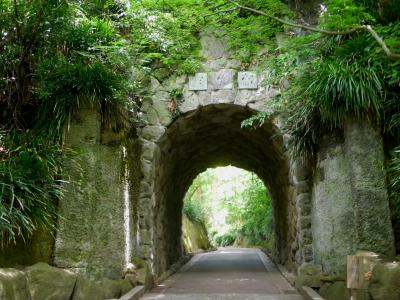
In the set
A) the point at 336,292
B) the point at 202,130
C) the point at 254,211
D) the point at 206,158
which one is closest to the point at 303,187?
the point at 336,292

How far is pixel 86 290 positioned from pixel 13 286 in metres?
1.64

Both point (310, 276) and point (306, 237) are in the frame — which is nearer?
point (310, 276)

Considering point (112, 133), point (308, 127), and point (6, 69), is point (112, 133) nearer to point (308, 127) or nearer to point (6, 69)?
point (6, 69)

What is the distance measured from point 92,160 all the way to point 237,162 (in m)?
7.88

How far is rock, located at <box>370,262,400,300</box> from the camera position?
3682 mm

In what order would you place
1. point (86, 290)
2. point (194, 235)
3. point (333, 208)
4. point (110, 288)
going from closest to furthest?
1. point (86, 290)
2. point (110, 288)
3. point (333, 208)
4. point (194, 235)

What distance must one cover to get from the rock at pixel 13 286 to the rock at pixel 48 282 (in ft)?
2.81

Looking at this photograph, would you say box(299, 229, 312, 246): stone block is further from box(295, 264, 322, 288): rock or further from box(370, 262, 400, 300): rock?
box(370, 262, 400, 300): rock

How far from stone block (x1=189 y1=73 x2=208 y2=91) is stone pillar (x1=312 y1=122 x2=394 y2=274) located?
238cm

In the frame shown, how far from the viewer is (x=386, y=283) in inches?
147

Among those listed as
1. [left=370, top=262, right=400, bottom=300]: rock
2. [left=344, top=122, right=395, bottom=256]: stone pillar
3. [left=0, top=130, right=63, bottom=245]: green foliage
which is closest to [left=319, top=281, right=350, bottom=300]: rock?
[left=344, top=122, right=395, bottom=256]: stone pillar

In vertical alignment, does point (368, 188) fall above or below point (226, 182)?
below

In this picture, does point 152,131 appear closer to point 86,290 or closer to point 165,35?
point 165,35

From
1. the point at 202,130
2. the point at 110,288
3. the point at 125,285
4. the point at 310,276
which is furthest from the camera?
the point at 202,130
